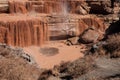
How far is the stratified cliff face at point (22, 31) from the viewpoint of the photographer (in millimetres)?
19109

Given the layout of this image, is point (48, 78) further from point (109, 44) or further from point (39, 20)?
point (39, 20)

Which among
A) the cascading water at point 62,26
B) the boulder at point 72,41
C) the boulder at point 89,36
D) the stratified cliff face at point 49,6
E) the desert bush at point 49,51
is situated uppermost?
the stratified cliff face at point 49,6

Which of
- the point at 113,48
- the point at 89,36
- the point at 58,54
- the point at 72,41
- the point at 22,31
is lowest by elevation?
the point at 58,54

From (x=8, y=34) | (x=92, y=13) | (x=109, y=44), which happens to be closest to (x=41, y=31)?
(x=8, y=34)

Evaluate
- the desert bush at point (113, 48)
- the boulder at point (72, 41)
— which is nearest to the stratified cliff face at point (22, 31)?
the boulder at point (72, 41)

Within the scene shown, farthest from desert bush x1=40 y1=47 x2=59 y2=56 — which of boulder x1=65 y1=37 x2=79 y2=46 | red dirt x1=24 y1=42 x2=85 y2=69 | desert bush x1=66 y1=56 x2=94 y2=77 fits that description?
desert bush x1=66 y1=56 x2=94 y2=77

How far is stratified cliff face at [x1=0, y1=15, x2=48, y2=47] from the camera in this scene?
1911 cm

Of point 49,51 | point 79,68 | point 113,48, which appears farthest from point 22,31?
point 79,68

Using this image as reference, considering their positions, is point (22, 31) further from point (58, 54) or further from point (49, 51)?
point (58, 54)

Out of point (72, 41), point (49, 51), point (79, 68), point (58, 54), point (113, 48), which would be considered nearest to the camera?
point (79, 68)

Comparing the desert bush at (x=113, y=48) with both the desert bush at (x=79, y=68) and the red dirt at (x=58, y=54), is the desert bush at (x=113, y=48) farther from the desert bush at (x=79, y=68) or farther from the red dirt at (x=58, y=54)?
the red dirt at (x=58, y=54)

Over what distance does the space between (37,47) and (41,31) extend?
1174 mm

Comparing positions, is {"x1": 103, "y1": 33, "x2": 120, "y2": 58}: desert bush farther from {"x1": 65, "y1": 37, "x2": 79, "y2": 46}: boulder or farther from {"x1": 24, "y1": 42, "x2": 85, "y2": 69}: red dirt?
{"x1": 65, "y1": 37, "x2": 79, "y2": 46}: boulder

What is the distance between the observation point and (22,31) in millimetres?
19438
